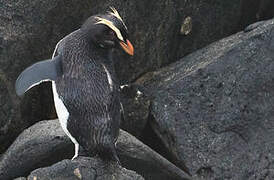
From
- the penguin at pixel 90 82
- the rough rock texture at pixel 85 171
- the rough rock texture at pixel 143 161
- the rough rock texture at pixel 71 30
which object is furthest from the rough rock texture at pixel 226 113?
the rough rock texture at pixel 85 171

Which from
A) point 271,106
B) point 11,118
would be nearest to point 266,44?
→ point 271,106

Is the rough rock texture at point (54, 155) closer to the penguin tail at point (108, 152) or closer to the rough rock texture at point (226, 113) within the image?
the rough rock texture at point (226, 113)

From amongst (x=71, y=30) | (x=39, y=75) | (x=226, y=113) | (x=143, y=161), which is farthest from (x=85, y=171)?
(x=71, y=30)

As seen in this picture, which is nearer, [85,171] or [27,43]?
[85,171]

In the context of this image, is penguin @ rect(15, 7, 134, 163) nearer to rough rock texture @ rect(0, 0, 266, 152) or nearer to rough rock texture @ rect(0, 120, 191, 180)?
rough rock texture @ rect(0, 120, 191, 180)

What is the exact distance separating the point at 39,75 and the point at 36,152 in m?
0.73

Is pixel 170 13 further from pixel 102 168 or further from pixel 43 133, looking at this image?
pixel 102 168

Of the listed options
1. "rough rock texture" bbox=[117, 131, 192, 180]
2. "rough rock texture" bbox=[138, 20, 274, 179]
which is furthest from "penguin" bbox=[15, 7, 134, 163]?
"rough rock texture" bbox=[138, 20, 274, 179]

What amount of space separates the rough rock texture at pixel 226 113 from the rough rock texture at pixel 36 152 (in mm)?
980

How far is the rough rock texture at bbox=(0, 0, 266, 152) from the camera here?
6082 millimetres

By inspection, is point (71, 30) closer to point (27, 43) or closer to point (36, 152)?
point (27, 43)

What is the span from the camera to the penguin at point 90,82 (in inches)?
195

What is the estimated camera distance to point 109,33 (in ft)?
16.8

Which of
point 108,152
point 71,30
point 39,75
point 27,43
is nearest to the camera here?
point 108,152
